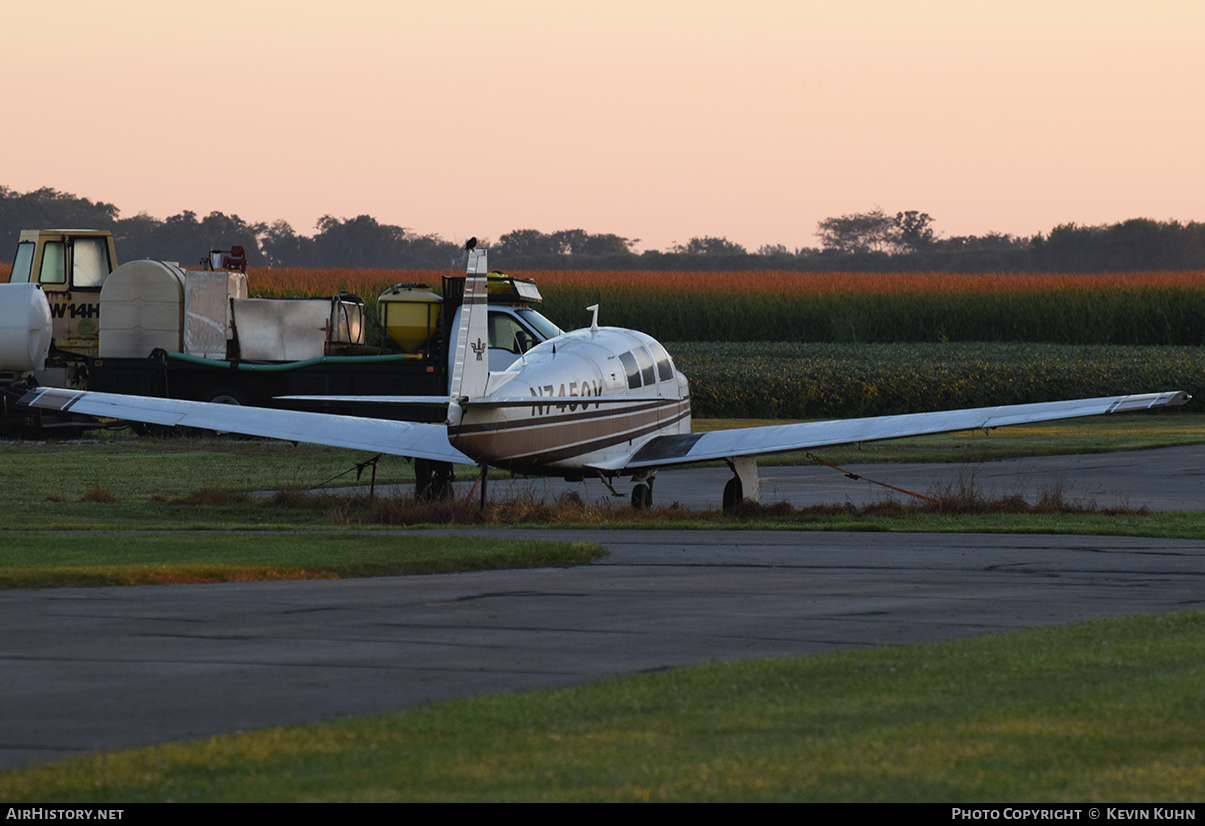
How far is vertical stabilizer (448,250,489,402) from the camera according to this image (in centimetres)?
1789

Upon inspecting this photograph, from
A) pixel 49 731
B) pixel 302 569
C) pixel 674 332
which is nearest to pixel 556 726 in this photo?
pixel 49 731

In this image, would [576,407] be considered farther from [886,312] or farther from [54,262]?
[886,312]

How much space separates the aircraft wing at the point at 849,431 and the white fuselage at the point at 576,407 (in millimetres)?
310

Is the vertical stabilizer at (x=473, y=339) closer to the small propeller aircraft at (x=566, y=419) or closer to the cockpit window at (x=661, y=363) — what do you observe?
the small propeller aircraft at (x=566, y=419)

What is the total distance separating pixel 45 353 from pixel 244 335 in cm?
388

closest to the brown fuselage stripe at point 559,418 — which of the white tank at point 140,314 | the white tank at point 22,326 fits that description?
the white tank at point 140,314

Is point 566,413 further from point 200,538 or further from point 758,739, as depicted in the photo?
point 758,739

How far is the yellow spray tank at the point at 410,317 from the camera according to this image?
31.8m

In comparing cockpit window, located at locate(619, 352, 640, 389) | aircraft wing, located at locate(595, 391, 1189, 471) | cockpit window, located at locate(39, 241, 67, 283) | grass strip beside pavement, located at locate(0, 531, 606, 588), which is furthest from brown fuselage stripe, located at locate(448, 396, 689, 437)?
cockpit window, located at locate(39, 241, 67, 283)

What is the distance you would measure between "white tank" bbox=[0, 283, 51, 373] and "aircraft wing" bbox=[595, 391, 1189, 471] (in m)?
14.5

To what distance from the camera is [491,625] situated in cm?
1065

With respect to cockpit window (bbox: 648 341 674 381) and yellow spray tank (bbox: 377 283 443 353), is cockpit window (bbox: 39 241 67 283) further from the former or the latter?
cockpit window (bbox: 648 341 674 381)

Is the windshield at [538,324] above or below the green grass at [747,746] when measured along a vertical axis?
above
